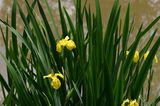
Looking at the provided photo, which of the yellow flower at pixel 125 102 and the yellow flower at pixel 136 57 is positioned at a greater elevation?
the yellow flower at pixel 136 57

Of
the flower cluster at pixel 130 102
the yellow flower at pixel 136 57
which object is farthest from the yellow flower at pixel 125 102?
the yellow flower at pixel 136 57

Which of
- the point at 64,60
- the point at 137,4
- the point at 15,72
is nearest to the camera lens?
the point at 15,72

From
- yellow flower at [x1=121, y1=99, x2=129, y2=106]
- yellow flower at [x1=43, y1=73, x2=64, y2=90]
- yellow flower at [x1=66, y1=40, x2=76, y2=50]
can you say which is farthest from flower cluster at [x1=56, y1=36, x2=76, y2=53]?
yellow flower at [x1=121, y1=99, x2=129, y2=106]

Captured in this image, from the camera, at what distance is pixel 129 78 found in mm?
1395

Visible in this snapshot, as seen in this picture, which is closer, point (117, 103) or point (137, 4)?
point (117, 103)

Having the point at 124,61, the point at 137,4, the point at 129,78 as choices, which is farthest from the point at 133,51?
the point at 137,4

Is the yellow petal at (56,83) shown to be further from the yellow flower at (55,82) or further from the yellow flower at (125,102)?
the yellow flower at (125,102)

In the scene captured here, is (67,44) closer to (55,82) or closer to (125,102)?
(55,82)

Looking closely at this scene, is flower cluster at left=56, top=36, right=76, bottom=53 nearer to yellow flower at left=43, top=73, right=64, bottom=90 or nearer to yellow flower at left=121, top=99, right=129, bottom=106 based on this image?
yellow flower at left=43, top=73, right=64, bottom=90

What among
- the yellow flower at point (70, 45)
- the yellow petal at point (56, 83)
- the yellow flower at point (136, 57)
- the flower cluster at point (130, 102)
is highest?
the yellow flower at point (70, 45)

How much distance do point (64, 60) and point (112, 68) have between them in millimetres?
155

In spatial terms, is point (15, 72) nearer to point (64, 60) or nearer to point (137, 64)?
point (64, 60)

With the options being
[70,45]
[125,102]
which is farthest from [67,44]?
[125,102]

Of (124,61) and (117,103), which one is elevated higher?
(124,61)
